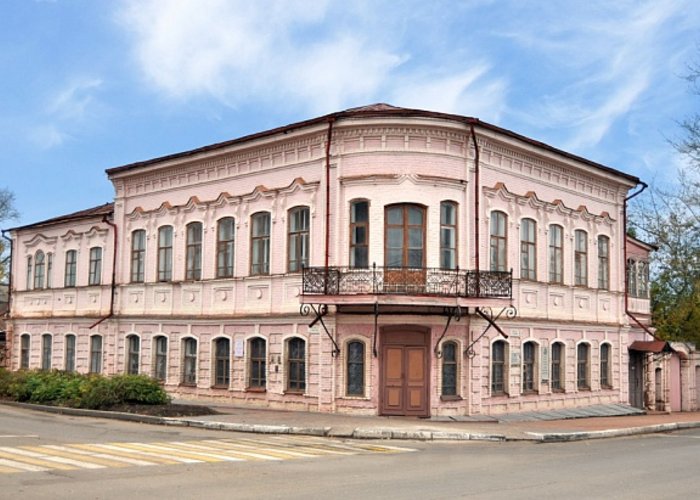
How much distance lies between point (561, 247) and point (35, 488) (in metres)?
20.3

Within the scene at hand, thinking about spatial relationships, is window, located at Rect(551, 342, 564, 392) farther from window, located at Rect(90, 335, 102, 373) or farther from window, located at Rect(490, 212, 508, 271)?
window, located at Rect(90, 335, 102, 373)

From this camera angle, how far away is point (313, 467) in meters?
13.5

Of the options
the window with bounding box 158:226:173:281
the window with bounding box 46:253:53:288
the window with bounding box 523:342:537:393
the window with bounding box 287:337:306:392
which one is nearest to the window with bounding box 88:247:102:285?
the window with bounding box 46:253:53:288

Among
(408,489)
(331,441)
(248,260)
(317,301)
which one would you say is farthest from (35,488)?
(248,260)

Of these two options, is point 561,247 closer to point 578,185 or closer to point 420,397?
point 578,185

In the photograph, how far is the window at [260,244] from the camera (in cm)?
2591

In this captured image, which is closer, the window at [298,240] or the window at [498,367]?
the window at [298,240]

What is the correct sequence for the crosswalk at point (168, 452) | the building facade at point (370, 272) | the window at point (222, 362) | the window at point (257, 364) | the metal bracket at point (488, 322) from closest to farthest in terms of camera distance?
1. the crosswalk at point (168, 452)
2. the building facade at point (370, 272)
3. the metal bracket at point (488, 322)
4. the window at point (257, 364)
5. the window at point (222, 362)

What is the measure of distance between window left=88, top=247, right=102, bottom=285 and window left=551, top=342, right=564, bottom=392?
55.0 ft

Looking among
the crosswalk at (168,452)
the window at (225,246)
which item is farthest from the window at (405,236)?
the crosswalk at (168,452)

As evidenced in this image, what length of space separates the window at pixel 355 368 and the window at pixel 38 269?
18.2 m

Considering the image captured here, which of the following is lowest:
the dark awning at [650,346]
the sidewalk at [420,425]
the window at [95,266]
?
the sidewalk at [420,425]

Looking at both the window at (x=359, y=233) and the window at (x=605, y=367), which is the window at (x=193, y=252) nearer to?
Result: the window at (x=359, y=233)

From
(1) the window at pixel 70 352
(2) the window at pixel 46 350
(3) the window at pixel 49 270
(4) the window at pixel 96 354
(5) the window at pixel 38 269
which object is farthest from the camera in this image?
(5) the window at pixel 38 269
